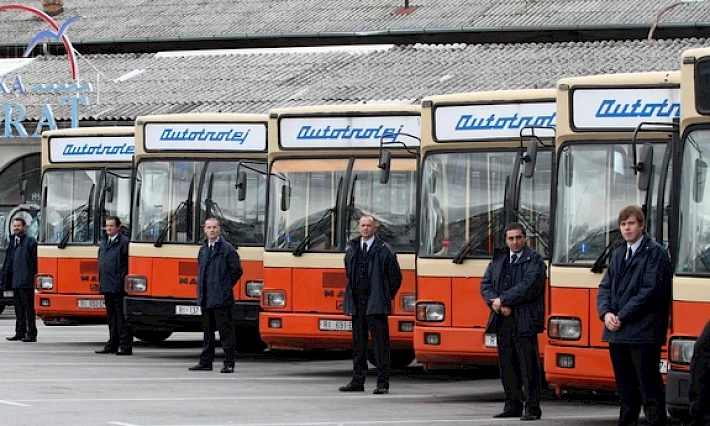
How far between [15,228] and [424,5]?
2599cm

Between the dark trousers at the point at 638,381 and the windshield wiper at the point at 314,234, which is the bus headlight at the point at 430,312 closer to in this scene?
the windshield wiper at the point at 314,234

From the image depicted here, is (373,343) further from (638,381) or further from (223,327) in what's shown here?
(638,381)

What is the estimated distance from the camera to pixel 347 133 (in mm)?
18812

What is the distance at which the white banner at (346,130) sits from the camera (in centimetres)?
1851

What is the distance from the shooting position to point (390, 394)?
1672 centimetres

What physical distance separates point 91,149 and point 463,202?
351 inches

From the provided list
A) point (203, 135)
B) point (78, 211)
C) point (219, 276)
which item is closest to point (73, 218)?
point (78, 211)

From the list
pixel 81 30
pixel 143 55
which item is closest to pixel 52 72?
pixel 143 55

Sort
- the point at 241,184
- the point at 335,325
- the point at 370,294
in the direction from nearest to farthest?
the point at 370,294
the point at 335,325
the point at 241,184

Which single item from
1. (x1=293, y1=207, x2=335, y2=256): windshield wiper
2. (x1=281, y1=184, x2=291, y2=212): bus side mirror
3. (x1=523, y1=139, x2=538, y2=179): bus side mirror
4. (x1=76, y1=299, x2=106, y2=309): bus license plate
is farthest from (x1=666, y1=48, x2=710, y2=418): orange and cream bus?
(x1=76, y1=299, x2=106, y2=309): bus license plate

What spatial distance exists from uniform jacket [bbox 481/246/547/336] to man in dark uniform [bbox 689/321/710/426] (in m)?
3.67

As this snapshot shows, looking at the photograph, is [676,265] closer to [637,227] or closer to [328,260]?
[637,227]

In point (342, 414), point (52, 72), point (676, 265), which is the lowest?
point (342, 414)

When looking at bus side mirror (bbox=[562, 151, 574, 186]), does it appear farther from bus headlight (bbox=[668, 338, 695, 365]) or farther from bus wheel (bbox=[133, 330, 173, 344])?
bus wheel (bbox=[133, 330, 173, 344])
